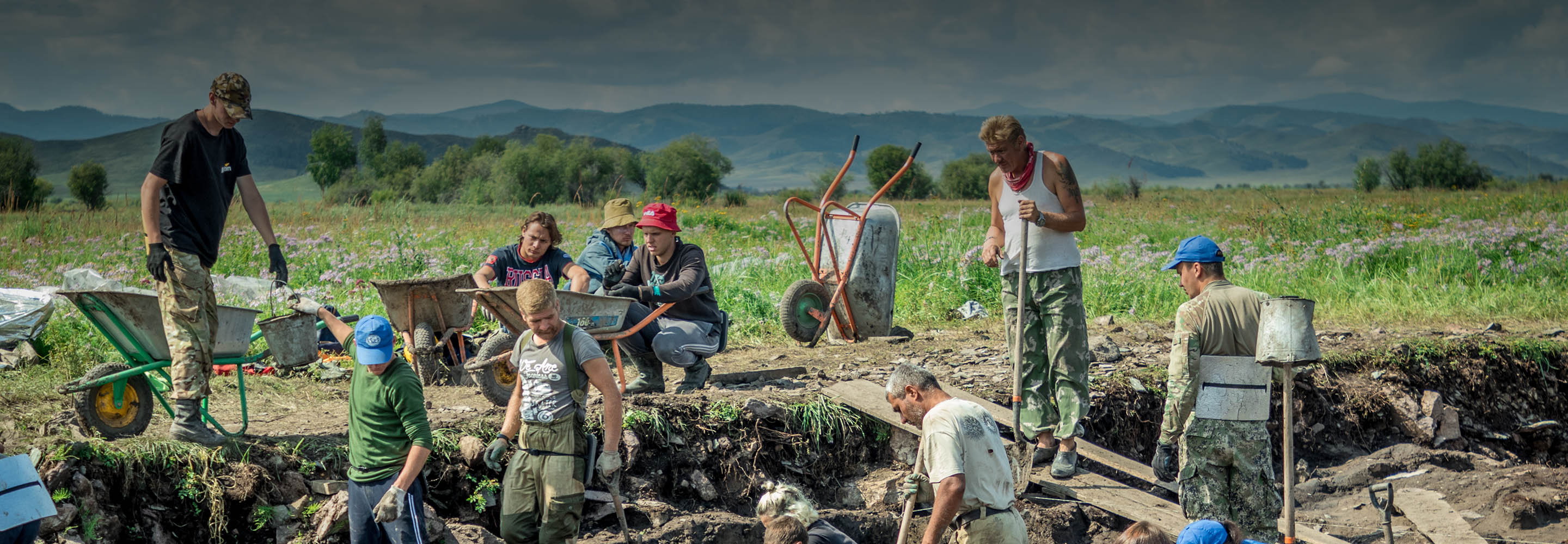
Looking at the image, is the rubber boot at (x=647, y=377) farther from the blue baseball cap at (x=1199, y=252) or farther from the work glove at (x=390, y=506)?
the blue baseball cap at (x=1199, y=252)

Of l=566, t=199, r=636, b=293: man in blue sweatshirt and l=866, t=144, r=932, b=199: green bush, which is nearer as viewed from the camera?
l=566, t=199, r=636, b=293: man in blue sweatshirt

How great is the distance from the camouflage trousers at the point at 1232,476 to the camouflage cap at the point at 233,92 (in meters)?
4.52

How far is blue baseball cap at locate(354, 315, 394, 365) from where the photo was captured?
11.5 feet

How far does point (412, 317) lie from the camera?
5875 mm

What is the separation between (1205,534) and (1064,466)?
2085 mm

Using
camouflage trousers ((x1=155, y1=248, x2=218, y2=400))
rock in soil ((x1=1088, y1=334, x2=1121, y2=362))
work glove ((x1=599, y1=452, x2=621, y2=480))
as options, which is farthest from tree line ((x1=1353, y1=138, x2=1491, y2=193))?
camouflage trousers ((x1=155, y1=248, x2=218, y2=400))

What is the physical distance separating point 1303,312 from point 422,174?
6820 centimetres

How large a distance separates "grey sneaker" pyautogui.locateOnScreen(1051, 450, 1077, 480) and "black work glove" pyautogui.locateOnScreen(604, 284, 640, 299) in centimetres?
244

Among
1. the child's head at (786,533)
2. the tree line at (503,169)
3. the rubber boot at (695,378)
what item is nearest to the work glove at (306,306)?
the rubber boot at (695,378)

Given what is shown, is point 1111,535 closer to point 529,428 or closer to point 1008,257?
point 1008,257

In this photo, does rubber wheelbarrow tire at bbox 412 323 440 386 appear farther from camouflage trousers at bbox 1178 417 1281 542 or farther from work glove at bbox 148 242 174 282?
camouflage trousers at bbox 1178 417 1281 542

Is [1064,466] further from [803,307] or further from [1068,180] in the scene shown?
[803,307]

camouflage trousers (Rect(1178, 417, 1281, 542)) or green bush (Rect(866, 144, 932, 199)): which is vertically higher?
green bush (Rect(866, 144, 932, 199))

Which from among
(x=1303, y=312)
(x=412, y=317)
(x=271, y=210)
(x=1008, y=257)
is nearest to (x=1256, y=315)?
(x=1303, y=312)
